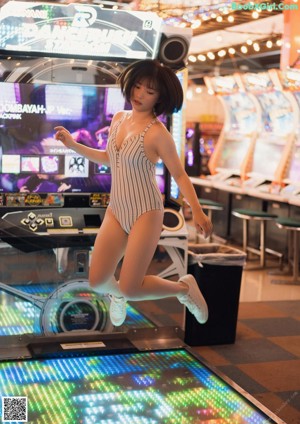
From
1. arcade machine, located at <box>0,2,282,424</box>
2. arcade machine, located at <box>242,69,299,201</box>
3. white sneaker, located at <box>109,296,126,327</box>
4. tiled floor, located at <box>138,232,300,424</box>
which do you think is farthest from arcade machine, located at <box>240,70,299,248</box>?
white sneaker, located at <box>109,296,126,327</box>

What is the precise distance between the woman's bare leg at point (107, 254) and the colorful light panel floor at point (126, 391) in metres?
0.62

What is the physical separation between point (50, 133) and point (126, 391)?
1838mm

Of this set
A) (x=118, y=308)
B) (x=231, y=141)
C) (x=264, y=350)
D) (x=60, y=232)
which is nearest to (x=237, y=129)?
(x=231, y=141)

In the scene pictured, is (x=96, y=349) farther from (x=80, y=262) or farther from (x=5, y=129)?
(x=5, y=129)

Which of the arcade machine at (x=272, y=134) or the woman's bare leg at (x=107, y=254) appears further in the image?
the arcade machine at (x=272, y=134)

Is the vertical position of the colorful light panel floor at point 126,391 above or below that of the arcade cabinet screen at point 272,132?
below

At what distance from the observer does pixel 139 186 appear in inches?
143

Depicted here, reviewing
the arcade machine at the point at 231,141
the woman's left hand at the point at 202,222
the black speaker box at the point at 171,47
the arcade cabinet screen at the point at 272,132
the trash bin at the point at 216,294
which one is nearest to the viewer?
the woman's left hand at the point at 202,222

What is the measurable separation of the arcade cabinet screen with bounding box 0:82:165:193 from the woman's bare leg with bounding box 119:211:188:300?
4.66ft

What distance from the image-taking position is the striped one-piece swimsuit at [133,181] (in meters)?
3.59

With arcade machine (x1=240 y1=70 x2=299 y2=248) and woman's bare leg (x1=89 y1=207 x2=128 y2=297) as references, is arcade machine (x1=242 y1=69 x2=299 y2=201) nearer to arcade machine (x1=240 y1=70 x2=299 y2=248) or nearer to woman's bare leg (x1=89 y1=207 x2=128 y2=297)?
arcade machine (x1=240 y1=70 x2=299 y2=248)

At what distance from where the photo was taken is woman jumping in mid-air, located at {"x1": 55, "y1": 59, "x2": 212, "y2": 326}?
3.55 meters

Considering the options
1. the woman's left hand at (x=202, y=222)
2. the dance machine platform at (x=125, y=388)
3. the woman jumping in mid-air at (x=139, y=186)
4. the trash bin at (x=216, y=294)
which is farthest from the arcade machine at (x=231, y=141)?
the woman's left hand at (x=202, y=222)

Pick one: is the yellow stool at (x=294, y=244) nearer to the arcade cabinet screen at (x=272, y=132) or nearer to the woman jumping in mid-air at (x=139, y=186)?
the arcade cabinet screen at (x=272, y=132)
